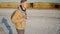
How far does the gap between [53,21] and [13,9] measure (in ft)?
1.27

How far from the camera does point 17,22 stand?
147cm

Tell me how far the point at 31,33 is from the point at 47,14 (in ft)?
0.74

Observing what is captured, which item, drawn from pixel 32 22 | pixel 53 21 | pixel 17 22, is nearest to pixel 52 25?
pixel 53 21

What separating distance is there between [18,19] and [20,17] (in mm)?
25

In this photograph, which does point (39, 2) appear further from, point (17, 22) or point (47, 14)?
point (17, 22)

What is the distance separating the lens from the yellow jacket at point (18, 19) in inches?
57.6

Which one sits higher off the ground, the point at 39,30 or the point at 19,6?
the point at 19,6

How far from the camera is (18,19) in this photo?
4.82 feet

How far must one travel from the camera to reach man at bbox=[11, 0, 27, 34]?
1463 mm

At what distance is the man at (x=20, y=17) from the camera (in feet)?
4.80

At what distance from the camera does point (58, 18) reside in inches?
60.2

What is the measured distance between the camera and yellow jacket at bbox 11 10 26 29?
1.46 metres

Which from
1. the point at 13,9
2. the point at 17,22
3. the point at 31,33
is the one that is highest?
the point at 13,9

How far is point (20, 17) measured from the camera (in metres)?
1.47
